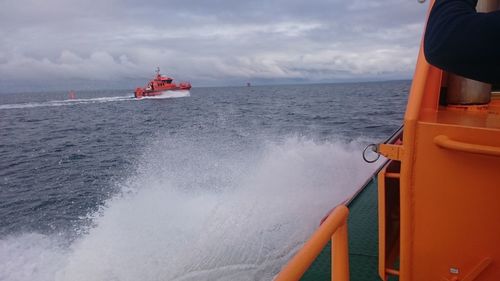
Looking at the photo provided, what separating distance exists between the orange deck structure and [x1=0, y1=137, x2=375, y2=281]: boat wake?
309 centimetres

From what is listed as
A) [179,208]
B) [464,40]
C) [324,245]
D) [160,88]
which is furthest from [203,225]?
[160,88]

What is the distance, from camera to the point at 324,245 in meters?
1.43

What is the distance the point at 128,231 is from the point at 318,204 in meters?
4.02

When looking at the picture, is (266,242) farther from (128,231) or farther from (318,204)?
(128,231)

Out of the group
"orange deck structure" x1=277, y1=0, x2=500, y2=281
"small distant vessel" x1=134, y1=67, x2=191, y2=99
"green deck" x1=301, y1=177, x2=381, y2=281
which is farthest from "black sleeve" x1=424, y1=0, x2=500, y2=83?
"small distant vessel" x1=134, y1=67, x2=191, y2=99

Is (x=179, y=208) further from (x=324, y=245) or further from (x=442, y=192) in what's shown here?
(x=324, y=245)

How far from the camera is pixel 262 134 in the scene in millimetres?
18516

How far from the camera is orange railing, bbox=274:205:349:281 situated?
Result: 4.03ft

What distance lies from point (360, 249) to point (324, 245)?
8.87 ft

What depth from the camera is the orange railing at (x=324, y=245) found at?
1229 mm

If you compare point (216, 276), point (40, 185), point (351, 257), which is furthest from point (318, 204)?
point (40, 185)

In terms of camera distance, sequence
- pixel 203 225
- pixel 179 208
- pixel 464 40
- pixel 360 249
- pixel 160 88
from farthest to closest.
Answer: pixel 160 88 < pixel 179 208 < pixel 203 225 < pixel 360 249 < pixel 464 40

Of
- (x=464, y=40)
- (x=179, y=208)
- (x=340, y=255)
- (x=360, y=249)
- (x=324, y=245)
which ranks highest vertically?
(x=464, y=40)

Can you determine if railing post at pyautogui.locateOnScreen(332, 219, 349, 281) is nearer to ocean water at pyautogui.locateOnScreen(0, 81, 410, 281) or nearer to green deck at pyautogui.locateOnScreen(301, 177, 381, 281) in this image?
green deck at pyautogui.locateOnScreen(301, 177, 381, 281)
